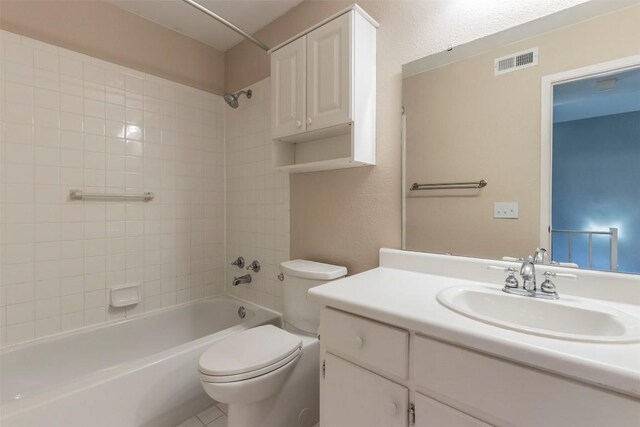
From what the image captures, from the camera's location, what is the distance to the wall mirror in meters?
0.94

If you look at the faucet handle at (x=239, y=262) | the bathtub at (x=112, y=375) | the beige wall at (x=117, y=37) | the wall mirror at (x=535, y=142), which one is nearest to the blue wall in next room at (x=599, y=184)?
the wall mirror at (x=535, y=142)

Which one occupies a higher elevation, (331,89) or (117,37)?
(117,37)

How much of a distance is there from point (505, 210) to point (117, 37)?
2.53 meters

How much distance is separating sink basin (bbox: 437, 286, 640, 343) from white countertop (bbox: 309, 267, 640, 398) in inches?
0.9

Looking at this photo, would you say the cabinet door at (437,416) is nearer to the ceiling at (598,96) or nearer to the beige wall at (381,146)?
the beige wall at (381,146)

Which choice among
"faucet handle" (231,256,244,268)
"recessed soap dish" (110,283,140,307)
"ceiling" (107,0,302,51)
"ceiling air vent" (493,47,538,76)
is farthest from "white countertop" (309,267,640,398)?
"ceiling" (107,0,302,51)

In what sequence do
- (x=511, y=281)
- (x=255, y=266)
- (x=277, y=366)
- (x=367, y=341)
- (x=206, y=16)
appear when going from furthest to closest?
1. (x=255, y=266)
2. (x=206, y=16)
3. (x=277, y=366)
4. (x=511, y=281)
5. (x=367, y=341)

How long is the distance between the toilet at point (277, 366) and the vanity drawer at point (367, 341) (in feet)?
1.25

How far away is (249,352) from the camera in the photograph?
1.28 m

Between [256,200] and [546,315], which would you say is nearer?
[546,315]

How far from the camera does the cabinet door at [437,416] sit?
2.31 ft

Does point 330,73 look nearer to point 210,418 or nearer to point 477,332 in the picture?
point 477,332

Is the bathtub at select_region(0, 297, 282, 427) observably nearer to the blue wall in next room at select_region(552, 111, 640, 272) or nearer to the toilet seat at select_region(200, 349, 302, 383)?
the toilet seat at select_region(200, 349, 302, 383)

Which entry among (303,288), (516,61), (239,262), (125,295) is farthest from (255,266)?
(516,61)
